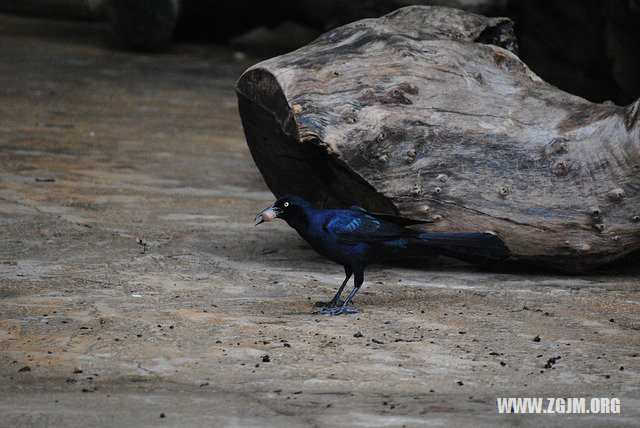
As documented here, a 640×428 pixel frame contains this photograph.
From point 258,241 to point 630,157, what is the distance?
2.09 m

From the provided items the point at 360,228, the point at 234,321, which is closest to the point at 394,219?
the point at 360,228

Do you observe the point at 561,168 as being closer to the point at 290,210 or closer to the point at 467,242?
the point at 467,242

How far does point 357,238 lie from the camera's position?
4.34m

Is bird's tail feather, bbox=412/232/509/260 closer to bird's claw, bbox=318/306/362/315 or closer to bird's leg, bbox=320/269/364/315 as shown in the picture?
bird's leg, bbox=320/269/364/315

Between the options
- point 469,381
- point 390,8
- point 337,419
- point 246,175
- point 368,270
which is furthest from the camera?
point 390,8

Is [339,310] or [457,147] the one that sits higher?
[457,147]

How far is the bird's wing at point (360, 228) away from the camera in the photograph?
433 cm

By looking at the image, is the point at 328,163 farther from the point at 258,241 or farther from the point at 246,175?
the point at 246,175

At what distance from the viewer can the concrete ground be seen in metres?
3.09

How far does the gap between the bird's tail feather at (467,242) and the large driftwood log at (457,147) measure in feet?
1.26

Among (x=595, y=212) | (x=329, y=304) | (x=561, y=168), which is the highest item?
(x=561, y=168)

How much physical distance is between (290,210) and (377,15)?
273 inches

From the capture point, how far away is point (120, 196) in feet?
21.3

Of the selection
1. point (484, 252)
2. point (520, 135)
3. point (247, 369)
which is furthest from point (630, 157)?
point (247, 369)
